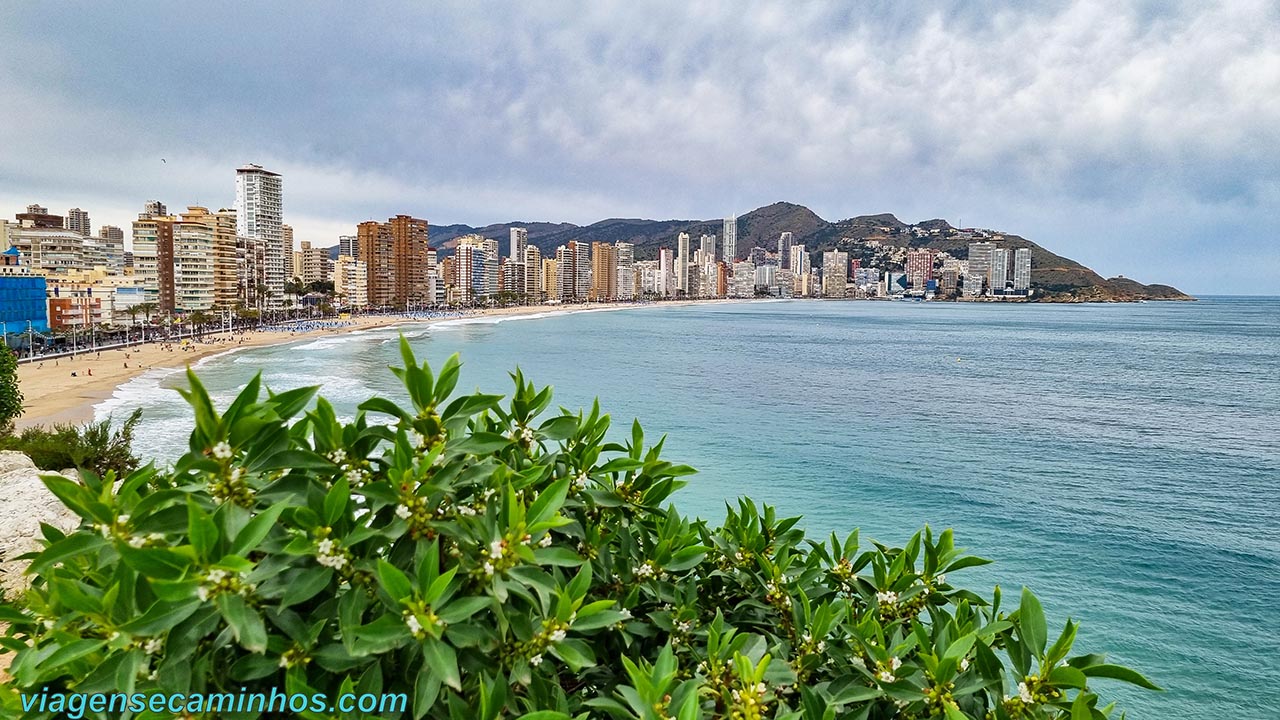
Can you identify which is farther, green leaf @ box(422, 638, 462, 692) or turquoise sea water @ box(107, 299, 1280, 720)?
turquoise sea water @ box(107, 299, 1280, 720)

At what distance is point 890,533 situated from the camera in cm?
1634

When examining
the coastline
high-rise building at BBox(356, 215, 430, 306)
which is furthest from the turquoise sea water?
high-rise building at BBox(356, 215, 430, 306)

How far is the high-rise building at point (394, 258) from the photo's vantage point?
144 m

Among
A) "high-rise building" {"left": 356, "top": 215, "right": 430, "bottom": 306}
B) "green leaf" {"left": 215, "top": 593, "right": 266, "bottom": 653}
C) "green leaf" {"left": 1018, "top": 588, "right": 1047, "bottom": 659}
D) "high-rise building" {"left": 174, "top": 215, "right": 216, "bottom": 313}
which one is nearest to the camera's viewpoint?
"green leaf" {"left": 215, "top": 593, "right": 266, "bottom": 653}

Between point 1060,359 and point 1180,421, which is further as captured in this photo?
point 1060,359

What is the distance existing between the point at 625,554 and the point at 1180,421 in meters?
38.0

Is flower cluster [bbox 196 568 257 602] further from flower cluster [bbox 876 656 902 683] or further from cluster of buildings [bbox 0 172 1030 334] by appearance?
cluster of buildings [bbox 0 172 1030 334]

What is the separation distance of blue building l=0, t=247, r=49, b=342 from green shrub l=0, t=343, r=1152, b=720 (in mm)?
71471

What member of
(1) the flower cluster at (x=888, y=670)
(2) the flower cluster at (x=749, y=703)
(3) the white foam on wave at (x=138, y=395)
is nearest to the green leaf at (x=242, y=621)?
(2) the flower cluster at (x=749, y=703)

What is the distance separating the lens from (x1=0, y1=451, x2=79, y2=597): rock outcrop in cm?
744

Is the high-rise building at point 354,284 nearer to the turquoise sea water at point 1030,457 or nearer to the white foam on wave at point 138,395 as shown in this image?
the turquoise sea water at point 1030,457

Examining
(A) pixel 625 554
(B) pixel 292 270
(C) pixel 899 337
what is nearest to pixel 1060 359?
(C) pixel 899 337

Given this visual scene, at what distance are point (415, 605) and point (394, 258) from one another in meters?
157

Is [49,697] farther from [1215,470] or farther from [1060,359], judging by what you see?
[1060,359]
